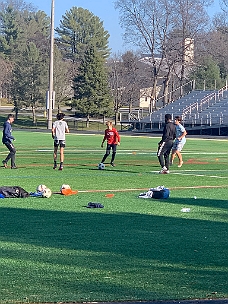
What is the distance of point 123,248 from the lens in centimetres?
974

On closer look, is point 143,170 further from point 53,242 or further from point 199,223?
point 53,242

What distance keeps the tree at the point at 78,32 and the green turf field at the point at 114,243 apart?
98181mm

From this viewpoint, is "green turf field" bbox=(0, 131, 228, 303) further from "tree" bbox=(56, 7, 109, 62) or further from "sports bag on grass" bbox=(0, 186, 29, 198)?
"tree" bbox=(56, 7, 109, 62)

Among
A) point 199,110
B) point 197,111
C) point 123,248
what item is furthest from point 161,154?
point 199,110

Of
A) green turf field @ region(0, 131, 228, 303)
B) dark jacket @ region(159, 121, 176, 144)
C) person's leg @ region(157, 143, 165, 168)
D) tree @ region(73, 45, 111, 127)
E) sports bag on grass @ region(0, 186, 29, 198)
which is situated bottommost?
green turf field @ region(0, 131, 228, 303)

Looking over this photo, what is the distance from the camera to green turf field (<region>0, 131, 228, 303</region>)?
7.52 meters

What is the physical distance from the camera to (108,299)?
704cm

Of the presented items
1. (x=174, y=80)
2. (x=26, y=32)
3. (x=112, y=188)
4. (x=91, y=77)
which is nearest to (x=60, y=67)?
(x=91, y=77)

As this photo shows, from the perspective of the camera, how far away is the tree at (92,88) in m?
77.4

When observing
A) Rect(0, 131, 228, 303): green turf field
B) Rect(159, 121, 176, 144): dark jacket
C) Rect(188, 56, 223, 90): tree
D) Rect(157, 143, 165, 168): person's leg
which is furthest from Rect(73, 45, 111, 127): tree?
Rect(0, 131, 228, 303): green turf field

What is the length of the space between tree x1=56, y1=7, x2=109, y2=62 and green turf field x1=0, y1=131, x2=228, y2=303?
9818 cm

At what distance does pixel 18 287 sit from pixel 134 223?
4.69m

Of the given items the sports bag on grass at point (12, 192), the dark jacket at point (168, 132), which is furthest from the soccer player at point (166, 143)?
the sports bag on grass at point (12, 192)

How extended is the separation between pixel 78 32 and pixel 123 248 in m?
110
